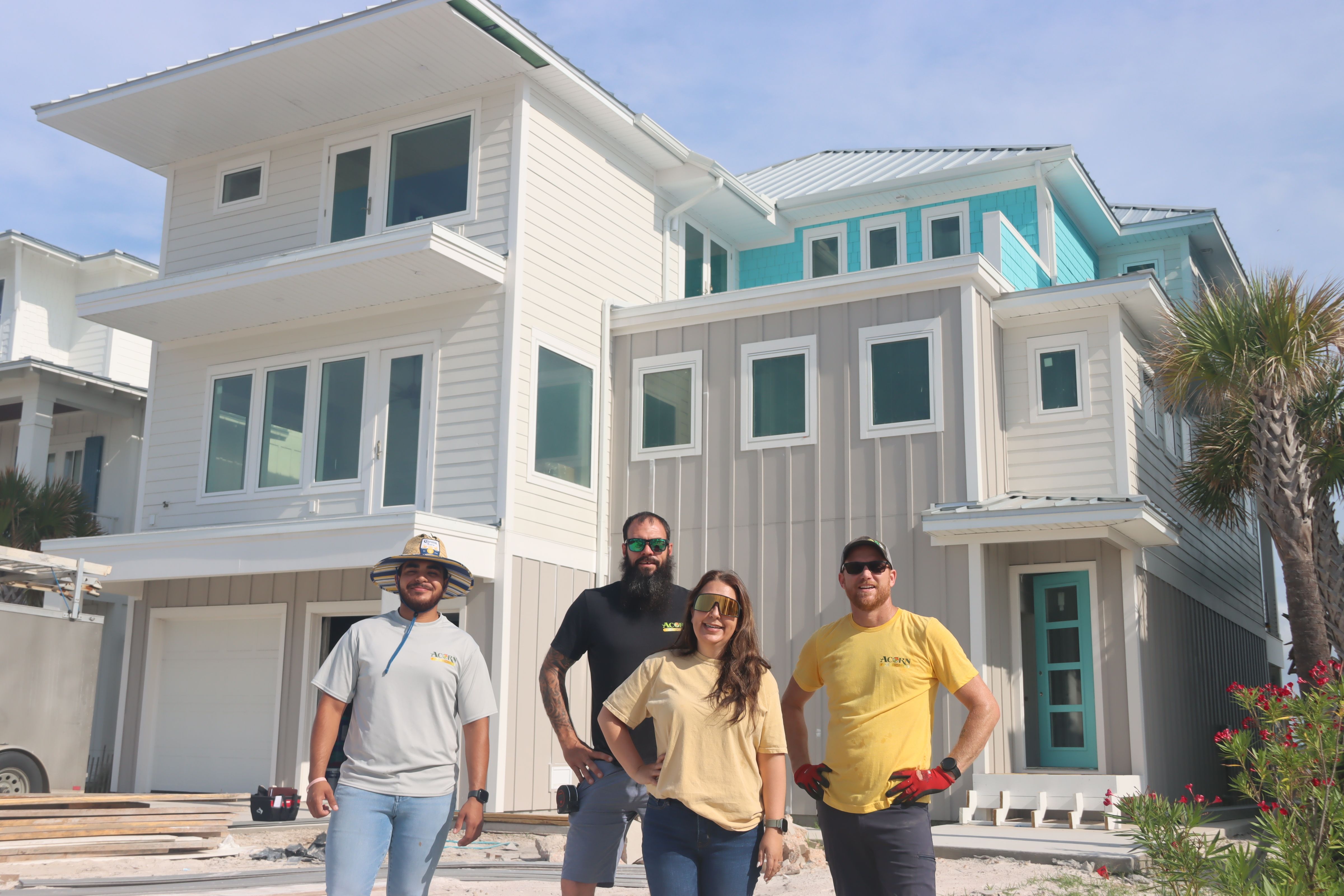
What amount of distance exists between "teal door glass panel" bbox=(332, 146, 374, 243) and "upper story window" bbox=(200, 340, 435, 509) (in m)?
1.48

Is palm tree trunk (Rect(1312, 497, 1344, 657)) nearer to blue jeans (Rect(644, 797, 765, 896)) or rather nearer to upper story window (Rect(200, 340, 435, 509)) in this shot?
upper story window (Rect(200, 340, 435, 509))

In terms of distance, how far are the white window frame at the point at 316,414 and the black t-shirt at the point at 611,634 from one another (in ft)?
27.2

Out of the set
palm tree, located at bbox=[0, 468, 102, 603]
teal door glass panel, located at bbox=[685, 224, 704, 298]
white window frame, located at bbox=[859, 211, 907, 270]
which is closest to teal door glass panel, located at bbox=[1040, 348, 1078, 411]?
white window frame, located at bbox=[859, 211, 907, 270]

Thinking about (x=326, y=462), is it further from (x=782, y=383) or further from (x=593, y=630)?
(x=593, y=630)

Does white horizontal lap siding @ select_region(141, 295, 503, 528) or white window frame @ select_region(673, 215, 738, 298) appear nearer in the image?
white horizontal lap siding @ select_region(141, 295, 503, 528)

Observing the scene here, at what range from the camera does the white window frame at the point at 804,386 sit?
13.7 m

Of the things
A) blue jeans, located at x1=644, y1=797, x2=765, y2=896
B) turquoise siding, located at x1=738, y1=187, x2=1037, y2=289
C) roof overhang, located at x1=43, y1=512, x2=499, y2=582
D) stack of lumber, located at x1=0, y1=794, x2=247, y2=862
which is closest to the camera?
blue jeans, located at x1=644, y1=797, x2=765, y2=896

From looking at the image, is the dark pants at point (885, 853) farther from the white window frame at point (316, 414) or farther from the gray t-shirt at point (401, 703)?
the white window frame at point (316, 414)

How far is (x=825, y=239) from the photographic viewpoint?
18.5m

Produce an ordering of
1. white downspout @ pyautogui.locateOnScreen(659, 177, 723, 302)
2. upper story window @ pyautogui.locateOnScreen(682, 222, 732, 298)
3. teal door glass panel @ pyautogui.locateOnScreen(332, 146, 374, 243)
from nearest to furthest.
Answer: teal door glass panel @ pyautogui.locateOnScreen(332, 146, 374, 243)
white downspout @ pyautogui.locateOnScreen(659, 177, 723, 302)
upper story window @ pyautogui.locateOnScreen(682, 222, 732, 298)

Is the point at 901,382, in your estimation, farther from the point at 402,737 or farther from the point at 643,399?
the point at 402,737

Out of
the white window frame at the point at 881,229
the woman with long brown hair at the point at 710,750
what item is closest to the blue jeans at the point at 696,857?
the woman with long brown hair at the point at 710,750

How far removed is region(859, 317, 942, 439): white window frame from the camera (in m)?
13.1

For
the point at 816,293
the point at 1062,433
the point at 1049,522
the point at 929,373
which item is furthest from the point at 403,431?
the point at 1062,433
